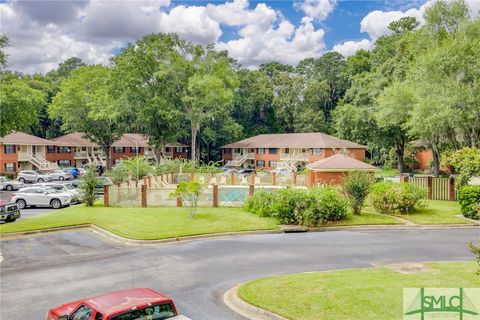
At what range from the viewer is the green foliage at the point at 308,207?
22.8 metres

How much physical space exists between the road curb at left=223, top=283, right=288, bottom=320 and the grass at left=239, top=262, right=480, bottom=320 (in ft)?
0.48

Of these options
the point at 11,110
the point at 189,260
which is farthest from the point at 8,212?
the point at 189,260

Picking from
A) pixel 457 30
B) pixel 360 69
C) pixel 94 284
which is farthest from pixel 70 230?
pixel 360 69

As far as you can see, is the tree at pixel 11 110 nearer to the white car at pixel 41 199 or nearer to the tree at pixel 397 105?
the white car at pixel 41 199

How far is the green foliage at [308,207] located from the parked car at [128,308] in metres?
14.8

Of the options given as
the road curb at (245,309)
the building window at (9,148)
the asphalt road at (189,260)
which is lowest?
the road curb at (245,309)

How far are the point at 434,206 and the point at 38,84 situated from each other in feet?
247

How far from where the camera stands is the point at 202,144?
266 ft

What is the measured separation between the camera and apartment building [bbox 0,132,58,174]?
60219mm

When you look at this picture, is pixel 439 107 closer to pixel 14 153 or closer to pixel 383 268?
pixel 383 268

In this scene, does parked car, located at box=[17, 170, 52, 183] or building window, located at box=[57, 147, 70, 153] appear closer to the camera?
parked car, located at box=[17, 170, 52, 183]

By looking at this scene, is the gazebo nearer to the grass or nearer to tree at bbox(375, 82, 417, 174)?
tree at bbox(375, 82, 417, 174)

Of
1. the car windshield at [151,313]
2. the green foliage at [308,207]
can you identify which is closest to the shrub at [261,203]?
the green foliage at [308,207]

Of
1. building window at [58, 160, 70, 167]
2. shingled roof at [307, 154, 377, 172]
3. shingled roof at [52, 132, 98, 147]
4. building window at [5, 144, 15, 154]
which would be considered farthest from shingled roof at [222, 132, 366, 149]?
building window at [5, 144, 15, 154]
